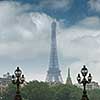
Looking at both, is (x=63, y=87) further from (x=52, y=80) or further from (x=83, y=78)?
(x=83, y=78)

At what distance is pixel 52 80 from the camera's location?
192m

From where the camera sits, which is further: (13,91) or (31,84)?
(31,84)

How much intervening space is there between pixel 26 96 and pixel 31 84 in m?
10.4

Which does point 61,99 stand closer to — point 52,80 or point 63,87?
point 63,87

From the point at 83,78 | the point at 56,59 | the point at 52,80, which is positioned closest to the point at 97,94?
the point at 56,59

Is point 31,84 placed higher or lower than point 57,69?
lower

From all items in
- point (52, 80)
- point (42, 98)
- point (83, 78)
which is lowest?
point (83, 78)

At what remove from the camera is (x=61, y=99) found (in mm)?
127125

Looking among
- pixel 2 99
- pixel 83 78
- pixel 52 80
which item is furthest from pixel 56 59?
pixel 83 78

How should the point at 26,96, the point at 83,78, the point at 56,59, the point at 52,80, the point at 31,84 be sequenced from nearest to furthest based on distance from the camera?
the point at 83,78 → the point at 26,96 → the point at 31,84 → the point at 56,59 → the point at 52,80

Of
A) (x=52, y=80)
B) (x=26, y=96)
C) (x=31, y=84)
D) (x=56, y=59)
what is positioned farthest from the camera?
(x=52, y=80)

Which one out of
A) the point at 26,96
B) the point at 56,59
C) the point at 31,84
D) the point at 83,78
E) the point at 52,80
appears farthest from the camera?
the point at 52,80

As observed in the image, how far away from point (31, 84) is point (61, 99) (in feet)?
33.5

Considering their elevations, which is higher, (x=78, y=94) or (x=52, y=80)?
(x=52, y=80)
